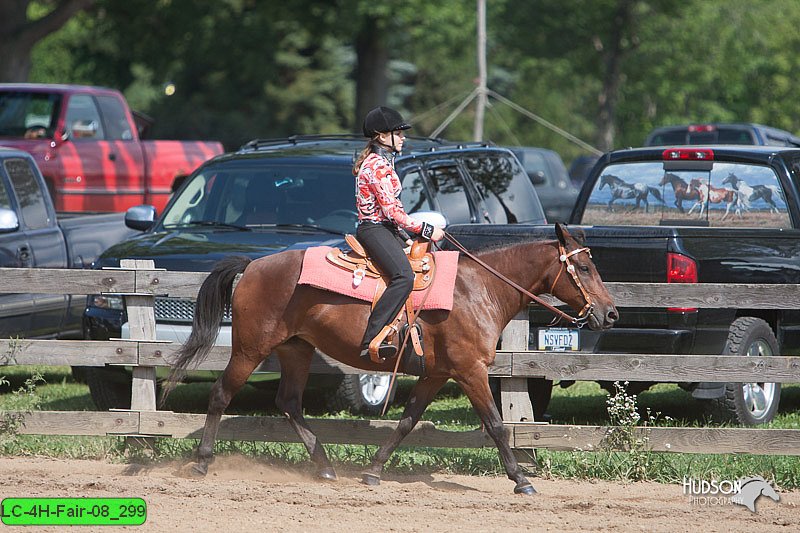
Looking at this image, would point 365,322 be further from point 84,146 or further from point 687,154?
point 84,146

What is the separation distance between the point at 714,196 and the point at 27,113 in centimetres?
1088

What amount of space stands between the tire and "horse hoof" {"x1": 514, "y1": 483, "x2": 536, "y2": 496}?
2.13m

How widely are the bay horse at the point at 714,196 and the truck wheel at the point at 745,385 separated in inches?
43.7

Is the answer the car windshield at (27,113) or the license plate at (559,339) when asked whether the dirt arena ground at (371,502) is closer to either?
the license plate at (559,339)

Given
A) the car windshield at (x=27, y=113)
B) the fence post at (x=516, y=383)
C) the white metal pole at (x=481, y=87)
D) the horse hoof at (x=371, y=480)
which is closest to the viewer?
the horse hoof at (x=371, y=480)

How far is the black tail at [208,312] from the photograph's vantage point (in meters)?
8.16

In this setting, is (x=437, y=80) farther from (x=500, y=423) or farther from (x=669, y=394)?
(x=500, y=423)

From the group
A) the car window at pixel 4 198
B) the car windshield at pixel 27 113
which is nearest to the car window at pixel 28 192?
the car window at pixel 4 198

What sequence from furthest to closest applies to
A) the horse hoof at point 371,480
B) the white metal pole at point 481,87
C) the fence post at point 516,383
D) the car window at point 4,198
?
the white metal pole at point 481,87
the car window at point 4,198
the fence post at point 516,383
the horse hoof at point 371,480

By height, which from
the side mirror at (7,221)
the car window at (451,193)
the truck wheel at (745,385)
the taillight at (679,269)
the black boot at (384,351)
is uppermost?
the car window at (451,193)

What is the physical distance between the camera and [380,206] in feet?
25.6

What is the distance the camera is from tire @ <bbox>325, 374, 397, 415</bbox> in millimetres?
9781

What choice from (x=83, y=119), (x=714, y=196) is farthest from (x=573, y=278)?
(x=83, y=119)

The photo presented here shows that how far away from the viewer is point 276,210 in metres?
10.6
